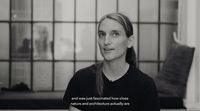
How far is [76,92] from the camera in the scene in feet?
4.34

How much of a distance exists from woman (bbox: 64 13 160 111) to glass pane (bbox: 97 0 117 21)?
2.24 m

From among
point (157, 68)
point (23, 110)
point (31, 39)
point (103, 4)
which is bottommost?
point (23, 110)

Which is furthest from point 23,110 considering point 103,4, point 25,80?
point 103,4

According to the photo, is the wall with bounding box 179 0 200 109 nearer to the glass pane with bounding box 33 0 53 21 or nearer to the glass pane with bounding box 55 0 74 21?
the glass pane with bounding box 55 0 74 21

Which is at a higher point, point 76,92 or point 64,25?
point 64,25

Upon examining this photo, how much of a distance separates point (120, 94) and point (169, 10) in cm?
235

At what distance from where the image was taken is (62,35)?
11.6 ft

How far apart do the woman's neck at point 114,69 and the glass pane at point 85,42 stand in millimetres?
2253

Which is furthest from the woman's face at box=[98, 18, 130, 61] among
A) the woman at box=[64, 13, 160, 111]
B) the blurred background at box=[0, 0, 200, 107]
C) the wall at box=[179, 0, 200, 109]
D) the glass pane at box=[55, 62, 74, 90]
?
the glass pane at box=[55, 62, 74, 90]

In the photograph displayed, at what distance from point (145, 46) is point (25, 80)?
3.51 ft

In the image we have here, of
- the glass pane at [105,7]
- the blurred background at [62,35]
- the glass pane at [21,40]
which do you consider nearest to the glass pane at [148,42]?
the blurred background at [62,35]

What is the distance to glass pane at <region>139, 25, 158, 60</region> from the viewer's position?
11.7 ft

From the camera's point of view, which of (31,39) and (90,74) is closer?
(90,74)

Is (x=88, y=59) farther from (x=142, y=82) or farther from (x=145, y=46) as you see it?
(x=142, y=82)
